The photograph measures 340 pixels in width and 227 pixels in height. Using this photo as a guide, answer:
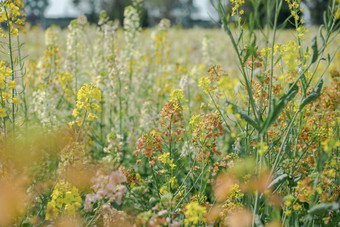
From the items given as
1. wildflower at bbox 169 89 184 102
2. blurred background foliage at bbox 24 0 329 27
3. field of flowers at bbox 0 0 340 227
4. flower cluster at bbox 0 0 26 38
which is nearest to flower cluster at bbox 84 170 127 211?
field of flowers at bbox 0 0 340 227

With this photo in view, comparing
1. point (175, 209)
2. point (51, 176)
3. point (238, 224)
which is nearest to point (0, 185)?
point (51, 176)

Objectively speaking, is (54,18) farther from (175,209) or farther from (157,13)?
(175,209)

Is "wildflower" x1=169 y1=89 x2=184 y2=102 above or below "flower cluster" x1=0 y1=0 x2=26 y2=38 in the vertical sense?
below

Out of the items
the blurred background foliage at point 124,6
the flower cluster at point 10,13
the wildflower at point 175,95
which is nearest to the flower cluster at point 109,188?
the wildflower at point 175,95

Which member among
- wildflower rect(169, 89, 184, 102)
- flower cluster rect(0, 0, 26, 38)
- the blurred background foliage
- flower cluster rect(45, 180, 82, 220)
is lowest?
flower cluster rect(45, 180, 82, 220)

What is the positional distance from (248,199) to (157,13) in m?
50.4

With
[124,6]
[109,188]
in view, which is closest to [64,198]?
[109,188]

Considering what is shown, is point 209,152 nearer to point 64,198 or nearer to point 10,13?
point 64,198

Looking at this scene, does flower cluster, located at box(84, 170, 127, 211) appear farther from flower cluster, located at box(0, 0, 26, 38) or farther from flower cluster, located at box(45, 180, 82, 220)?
flower cluster, located at box(0, 0, 26, 38)

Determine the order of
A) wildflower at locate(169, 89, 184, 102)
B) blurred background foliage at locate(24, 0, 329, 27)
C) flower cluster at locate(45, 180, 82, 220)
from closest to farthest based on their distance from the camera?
flower cluster at locate(45, 180, 82, 220), wildflower at locate(169, 89, 184, 102), blurred background foliage at locate(24, 0, 329, 27)

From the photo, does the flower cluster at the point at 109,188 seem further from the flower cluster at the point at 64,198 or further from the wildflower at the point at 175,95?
the wildflower at the point at 175,95

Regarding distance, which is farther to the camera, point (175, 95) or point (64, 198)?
point (175, 95)

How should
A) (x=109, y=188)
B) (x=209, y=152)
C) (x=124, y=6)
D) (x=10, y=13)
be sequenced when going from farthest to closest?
1. (x=124, y=6)
2. (x=10, y=13)
3. (x=209, y=152)
4. (x=109, y=188)

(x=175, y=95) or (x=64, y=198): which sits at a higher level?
(x=175, y=95)
